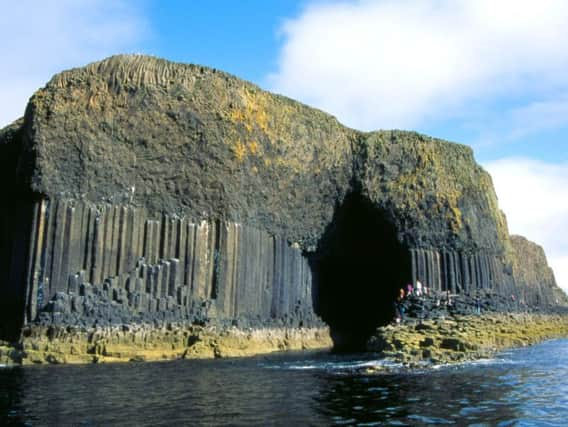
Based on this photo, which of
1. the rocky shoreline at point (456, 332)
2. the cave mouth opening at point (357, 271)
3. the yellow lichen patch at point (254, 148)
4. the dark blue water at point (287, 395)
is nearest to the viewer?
the dark blue water at point (287, 395)

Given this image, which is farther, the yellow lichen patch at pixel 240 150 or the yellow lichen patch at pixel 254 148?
the yellow lichen patch at pixel 254 148

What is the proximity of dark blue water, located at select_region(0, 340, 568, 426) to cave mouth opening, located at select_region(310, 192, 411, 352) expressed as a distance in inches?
706

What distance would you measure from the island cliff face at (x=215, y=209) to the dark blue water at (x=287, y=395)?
21.3 feet

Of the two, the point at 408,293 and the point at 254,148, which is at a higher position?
the point at 254,148

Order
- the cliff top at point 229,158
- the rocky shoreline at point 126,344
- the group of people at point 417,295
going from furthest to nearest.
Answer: the group of people at point 417,295 < the cliff top at point 229,158 < the rocky shoreline at point 126,344

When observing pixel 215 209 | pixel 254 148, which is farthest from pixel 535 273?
pixel 215 209

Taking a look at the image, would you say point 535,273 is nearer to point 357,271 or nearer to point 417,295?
point 357,271

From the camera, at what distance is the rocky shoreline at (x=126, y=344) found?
23.3 m

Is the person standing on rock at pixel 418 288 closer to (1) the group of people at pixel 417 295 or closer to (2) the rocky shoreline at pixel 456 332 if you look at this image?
(1) the group of people at pixel 417 295

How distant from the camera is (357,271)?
43.4 metres

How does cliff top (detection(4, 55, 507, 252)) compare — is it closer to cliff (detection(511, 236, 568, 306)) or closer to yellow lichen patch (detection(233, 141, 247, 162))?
yellow lichen patch (detection(233, 141, 247, 162))

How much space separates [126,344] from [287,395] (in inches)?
496

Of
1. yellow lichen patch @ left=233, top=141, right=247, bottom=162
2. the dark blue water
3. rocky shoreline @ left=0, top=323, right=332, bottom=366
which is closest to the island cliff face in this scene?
yellow lichen patch @ left=233, top=141, right=247, bottom=162

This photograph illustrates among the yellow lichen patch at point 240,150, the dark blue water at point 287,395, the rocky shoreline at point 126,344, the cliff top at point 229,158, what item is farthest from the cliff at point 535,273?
the dark blue water at point 287,395
